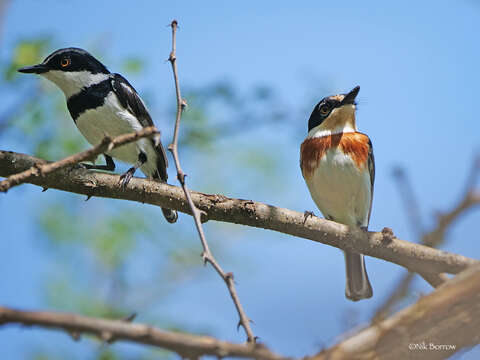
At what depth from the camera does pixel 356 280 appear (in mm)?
5922

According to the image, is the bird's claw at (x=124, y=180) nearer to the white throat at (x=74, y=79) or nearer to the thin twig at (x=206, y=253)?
the thin twig at (x=206, y=253)

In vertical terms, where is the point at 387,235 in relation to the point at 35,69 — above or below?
below

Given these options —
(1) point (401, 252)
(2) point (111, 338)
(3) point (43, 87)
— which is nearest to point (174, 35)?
(2) point (111, 338)

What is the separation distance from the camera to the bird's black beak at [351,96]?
5.98m

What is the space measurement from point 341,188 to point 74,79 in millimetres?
3032

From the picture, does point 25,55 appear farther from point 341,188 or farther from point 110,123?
point 341,188

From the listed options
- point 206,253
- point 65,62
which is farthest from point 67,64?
point 206,253

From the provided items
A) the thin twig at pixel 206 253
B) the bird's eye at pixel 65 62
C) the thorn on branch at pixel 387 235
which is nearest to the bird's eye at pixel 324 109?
the thorn on branch at pixel 387 235

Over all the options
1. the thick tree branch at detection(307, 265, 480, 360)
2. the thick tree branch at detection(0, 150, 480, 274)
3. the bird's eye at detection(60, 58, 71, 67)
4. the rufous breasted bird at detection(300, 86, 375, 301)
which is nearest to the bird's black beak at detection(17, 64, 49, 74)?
the bird's eye at detection(60, 58, 71, 67)

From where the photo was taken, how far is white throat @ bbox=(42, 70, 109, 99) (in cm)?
571

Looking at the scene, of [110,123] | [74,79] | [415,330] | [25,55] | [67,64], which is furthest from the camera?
[25,55]

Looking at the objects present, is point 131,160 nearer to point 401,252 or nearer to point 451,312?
point 401,252

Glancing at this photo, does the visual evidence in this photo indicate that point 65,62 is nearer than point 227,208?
No

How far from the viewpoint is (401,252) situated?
159 inches
